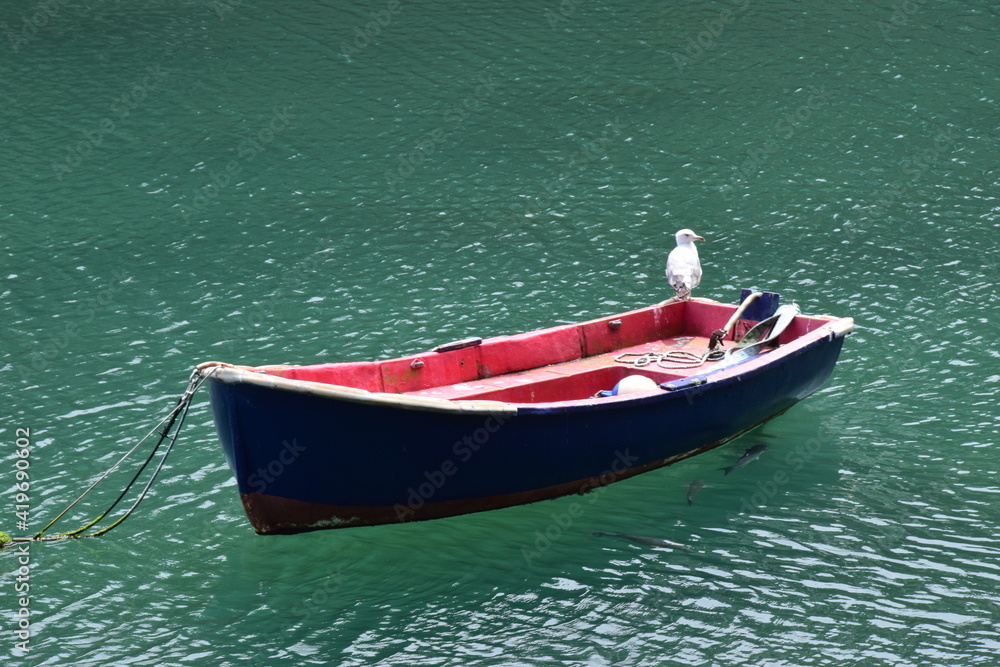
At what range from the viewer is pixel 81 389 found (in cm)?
1441

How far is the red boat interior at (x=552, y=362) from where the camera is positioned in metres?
11.8

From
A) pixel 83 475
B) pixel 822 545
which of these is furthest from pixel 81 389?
pixel 822 545

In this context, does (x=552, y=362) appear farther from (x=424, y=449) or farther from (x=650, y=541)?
(x=424, y=449)

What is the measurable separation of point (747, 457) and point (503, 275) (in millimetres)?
6587

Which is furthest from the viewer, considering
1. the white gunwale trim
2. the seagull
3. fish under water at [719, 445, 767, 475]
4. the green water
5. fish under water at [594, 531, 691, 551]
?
the seagull

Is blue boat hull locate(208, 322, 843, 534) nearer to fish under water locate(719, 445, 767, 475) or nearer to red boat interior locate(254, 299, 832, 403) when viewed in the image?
fish under water locate(719, 445, 767, 475)

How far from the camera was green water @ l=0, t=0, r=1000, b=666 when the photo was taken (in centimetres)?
967

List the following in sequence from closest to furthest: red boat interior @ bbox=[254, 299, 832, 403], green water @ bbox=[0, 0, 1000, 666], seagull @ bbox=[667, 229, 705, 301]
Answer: green water @ bbox=[0, 0, 1000, 666] < red boat interior @ bbox=[254, 299, 832, 403] < seagull @ bbox=[667, 229, 705, 301]

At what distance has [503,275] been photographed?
18203mm

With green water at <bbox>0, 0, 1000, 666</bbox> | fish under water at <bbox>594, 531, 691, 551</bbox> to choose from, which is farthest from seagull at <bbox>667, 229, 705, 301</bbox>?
fish under water at <bbox>594, 531, 691, 551</bbox>

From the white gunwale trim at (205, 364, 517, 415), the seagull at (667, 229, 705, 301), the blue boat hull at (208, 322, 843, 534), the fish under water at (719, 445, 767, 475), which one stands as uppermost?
the seagull at (667, 229, 705, 301)

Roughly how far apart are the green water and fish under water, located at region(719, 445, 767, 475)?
0.09 meters

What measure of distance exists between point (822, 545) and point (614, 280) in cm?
790

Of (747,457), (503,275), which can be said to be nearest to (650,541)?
(747,457)
